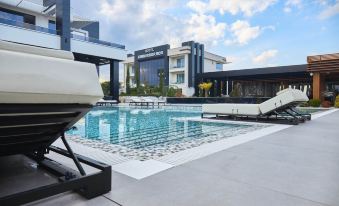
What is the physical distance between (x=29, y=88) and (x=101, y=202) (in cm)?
94

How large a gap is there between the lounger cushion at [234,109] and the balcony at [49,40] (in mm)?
14825

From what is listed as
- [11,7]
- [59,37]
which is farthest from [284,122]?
[11,7]

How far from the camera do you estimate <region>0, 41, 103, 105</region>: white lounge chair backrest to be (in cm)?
144

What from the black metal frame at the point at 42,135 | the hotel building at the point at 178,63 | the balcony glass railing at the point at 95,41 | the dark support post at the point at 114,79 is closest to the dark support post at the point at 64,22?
the balcony glass railing at the point at 95,41

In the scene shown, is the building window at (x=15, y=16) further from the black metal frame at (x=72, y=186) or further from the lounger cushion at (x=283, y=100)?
the black metal frame at (x=72, y=186)

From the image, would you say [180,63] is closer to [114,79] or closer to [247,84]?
[247,84]

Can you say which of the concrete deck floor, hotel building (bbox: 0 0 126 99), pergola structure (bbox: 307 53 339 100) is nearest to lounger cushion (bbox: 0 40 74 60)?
the concrete deck floor

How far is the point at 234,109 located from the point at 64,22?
57.1ft

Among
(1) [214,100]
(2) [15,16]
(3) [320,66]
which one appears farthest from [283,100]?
(2) [15,16]

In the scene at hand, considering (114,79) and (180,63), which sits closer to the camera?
(114,79)

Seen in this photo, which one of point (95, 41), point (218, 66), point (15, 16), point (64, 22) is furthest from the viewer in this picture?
point (218, 66)

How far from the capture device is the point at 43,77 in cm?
159

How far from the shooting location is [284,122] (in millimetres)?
7250

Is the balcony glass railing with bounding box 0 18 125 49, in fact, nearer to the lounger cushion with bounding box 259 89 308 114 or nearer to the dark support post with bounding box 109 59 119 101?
the dark support post with bounding box 109 59 119 101
